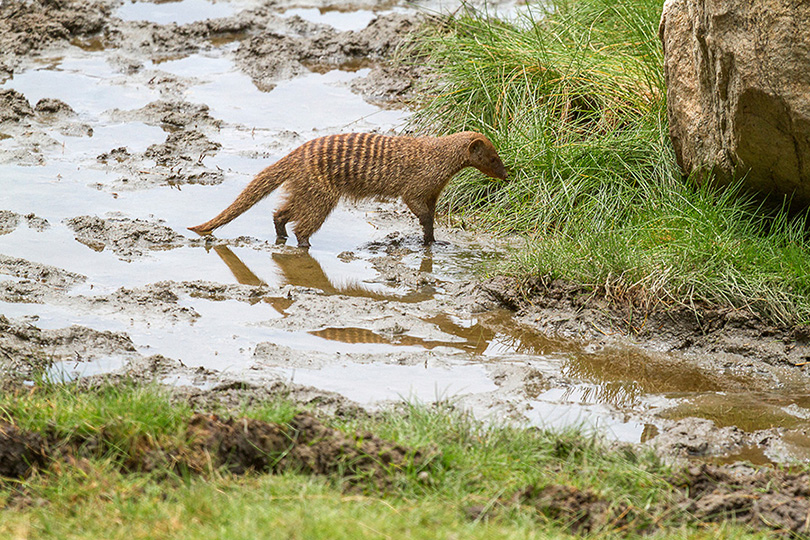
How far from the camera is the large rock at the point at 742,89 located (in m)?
5.46

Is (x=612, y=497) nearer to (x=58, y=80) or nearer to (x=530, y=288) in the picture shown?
(x=530, y=288)

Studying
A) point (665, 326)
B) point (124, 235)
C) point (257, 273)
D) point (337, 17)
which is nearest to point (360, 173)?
point (257, 273)

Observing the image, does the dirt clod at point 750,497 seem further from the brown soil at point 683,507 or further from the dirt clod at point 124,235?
the dirt clod at point 124,235

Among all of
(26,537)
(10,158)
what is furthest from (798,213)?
(10,158)

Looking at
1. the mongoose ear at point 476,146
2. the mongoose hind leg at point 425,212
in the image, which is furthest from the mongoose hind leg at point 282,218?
the mongoose ear at point 476,146

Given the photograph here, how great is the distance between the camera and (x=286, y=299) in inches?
239

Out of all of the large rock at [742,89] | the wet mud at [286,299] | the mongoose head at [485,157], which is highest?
the large rock at [742,89]

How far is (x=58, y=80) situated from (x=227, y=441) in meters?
7.62

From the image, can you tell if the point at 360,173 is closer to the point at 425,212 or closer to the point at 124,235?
the point at 425,212

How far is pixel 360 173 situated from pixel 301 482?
4.17 metres

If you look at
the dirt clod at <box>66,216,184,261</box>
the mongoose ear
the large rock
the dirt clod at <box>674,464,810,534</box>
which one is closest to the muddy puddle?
the dirt clod at <box>66,216,184,261</box>

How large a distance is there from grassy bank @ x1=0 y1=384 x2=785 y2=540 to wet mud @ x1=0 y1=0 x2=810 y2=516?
1.38 feet

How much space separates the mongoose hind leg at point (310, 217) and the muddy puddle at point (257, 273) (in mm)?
137

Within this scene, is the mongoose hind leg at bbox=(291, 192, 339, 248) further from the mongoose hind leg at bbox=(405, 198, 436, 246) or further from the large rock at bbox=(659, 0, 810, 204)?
the large rock at bbox=(659, 0, 810, 204)
